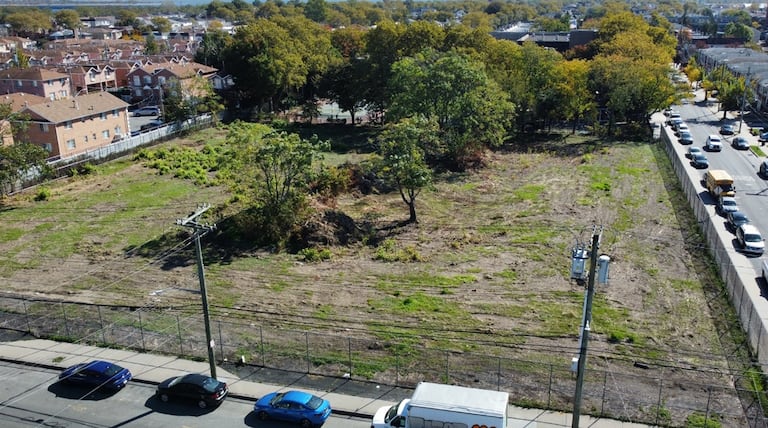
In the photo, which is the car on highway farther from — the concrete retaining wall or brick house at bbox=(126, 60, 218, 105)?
brick house at bbox=(126, 60, 218, 105)

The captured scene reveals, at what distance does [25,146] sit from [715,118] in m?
80.2

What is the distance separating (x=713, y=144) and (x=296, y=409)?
58.9 m

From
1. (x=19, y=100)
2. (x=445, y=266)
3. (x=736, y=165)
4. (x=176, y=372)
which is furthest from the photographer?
(x=19, y=100)

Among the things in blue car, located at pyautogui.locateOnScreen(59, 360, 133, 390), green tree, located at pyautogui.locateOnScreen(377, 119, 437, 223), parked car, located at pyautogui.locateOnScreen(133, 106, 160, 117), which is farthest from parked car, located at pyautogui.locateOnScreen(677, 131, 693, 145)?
parked car, located at pyautogui.locateOnScreen(133, 106, 160, 117)

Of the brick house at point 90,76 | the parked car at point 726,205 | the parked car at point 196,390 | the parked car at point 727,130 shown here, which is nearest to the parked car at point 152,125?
the brick house at point 90,76

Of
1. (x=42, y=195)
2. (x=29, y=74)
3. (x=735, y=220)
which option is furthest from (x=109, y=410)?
(x=29, y=74)

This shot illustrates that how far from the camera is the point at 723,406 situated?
80.3 feet

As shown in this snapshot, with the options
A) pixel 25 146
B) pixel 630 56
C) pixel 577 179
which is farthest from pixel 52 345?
pixel 630 56

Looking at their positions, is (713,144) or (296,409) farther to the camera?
(713,144)

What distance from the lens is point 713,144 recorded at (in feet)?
221

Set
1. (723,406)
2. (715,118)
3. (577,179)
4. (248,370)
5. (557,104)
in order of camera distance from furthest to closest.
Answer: (715,118) < (557,104) < (577,179) < (248,370) < (723,406)

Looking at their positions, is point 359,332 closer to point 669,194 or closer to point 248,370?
point 248,370

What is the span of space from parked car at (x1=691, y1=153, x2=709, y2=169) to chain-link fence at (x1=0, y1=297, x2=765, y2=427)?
39.3 m

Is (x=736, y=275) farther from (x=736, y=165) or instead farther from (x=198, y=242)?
(x=736, y=165)
